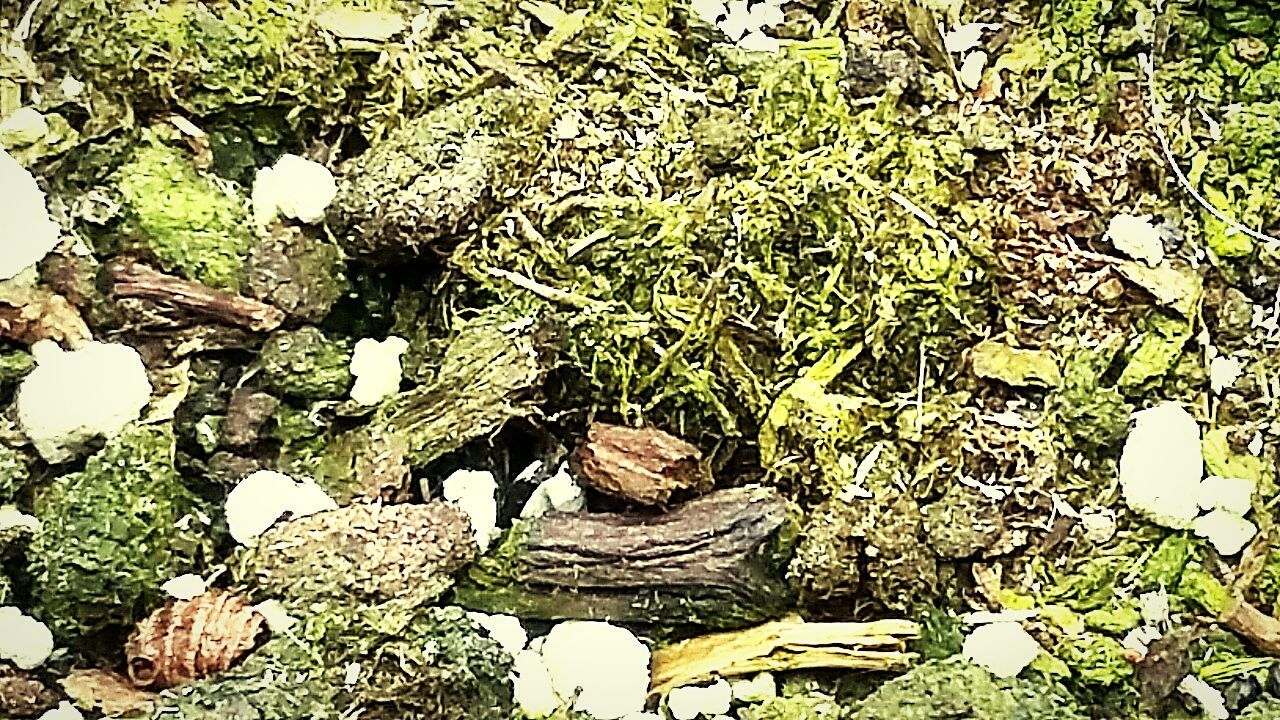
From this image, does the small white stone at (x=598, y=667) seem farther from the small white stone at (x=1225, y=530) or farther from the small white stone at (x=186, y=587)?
the small white stone at (x=1225, y=530)

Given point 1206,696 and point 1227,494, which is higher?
point 1227,494

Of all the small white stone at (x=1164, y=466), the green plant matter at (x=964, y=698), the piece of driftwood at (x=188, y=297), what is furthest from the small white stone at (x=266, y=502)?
the small white stone at (x=1164, y=466)

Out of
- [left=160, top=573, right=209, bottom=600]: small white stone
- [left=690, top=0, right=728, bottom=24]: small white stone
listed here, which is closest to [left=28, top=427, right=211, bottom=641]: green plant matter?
[left=160, top=573, right=209, bottom=600]: small white stone

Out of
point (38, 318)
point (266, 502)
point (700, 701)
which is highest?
point (38, 318)

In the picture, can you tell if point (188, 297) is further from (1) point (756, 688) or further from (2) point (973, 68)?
(2) point (973, 68)

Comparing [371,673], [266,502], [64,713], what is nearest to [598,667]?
[371,673]

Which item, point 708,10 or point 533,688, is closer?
point 533,688
